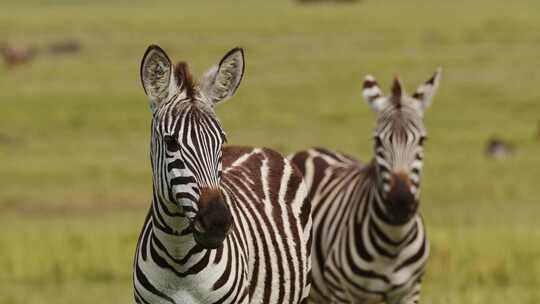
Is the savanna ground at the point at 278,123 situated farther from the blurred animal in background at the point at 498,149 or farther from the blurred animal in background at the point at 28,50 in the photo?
the blurred animal in background at the point at 28,50

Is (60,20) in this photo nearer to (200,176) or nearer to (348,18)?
(348,18)

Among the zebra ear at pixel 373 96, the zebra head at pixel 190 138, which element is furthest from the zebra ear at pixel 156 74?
the zebra ear at pixel 373 96

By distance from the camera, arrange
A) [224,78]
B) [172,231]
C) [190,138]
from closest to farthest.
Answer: [190,138] < [172,231] < [224,78]

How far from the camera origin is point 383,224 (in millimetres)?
9109

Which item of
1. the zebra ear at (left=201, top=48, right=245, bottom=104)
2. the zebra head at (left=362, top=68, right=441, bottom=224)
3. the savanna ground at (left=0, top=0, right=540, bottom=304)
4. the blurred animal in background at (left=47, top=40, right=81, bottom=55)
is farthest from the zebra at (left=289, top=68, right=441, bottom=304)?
the blurred animal in background at (left=47, top=40, right=81, bottom=55)

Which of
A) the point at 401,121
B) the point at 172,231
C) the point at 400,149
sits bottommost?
the point at 172,231

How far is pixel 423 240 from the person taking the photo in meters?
9.06

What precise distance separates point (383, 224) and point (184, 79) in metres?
3.87

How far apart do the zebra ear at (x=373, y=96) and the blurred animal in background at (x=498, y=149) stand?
596 inches

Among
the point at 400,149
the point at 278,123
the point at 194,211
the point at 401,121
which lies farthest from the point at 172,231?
the point at 278,123

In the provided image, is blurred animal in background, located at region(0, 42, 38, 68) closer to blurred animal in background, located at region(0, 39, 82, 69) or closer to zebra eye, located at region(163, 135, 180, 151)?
blurred animal in background, located at region(0, 39, 82, 69)

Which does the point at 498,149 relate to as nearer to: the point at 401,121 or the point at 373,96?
the point at 373,96

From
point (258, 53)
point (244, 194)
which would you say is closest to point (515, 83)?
point (258, 53)

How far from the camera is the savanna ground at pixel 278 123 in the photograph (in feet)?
46.0
